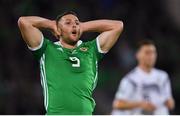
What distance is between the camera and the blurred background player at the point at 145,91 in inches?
432

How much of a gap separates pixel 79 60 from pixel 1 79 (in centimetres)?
927

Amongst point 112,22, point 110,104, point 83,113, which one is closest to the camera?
point 83,113

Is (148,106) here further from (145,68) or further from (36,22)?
(36,22)

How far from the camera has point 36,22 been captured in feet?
23.4

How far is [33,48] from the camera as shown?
7012 millimetres

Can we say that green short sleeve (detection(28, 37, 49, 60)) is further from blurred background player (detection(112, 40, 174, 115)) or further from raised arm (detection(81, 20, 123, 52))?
blurred background player (detection(112, 40, 174, 115))

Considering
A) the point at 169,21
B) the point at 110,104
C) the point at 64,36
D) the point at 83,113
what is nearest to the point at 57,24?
the point at 64,36

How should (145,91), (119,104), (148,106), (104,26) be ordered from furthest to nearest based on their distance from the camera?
(145,91)
(119,104)
(148,106)
(104,26)

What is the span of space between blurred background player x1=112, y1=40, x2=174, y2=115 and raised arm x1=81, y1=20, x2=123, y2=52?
358 centimetres

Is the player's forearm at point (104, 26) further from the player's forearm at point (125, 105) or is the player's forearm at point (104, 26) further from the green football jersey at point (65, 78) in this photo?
the player's forearm at point (125, 105)

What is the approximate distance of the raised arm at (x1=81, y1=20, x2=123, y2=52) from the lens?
23.8 feet

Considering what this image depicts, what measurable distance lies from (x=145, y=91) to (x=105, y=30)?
3908 mm

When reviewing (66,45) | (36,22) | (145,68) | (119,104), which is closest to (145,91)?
(145,68)

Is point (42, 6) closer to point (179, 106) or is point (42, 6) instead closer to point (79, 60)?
point (179, 106)
